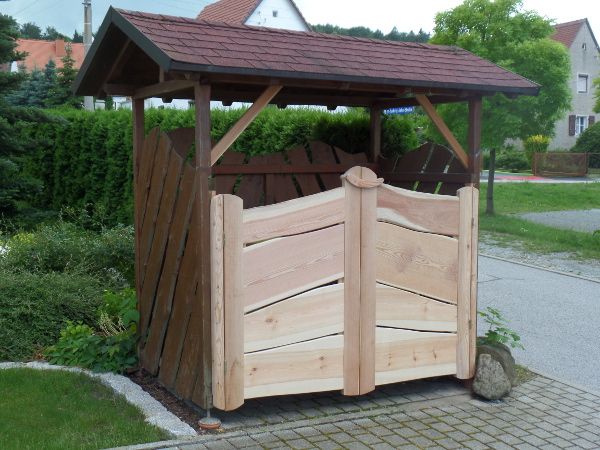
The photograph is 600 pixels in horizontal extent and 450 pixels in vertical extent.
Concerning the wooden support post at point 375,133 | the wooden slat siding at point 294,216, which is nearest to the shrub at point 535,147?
the wooden support post at point 375,133

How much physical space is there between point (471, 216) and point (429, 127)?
1241 cm

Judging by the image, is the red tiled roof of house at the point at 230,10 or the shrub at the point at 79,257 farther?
the red tiled roof of house at the point at 230,10

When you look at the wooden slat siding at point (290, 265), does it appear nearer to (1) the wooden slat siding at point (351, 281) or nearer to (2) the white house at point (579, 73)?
(1) the wooden slat siding at point (351, 281)

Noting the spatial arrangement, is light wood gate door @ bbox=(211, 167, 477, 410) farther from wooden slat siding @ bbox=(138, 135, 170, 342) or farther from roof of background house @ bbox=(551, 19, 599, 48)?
roof of background house @ bbox=(551, 19, 599, 48)

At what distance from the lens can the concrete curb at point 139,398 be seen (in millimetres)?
4906

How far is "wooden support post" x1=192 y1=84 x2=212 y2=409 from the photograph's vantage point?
195 inches

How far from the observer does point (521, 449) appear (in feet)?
15.6

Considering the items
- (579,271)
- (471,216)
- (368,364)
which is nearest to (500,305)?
(579,271)

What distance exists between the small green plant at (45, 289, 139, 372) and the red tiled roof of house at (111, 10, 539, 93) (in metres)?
2.48

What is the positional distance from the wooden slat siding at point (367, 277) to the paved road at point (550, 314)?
205 centimetres

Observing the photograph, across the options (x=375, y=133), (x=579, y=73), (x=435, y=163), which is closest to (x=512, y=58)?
(x=375, y=133)

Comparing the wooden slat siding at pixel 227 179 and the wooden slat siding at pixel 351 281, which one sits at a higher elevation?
the wooden slat siding at pixel 227 179

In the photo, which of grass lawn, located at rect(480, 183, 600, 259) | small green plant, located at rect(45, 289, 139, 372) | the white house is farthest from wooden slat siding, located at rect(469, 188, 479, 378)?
the white house

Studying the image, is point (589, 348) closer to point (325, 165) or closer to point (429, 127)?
point (325, 165)
